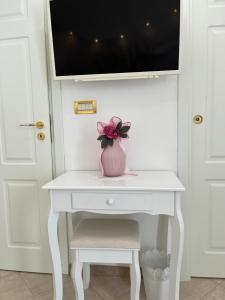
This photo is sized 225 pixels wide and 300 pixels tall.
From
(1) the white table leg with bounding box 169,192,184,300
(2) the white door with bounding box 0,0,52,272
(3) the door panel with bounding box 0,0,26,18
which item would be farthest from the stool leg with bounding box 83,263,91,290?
Answer: (3) the door panel with bounding box 0,0,26,18

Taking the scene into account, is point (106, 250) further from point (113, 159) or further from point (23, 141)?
point (23, 141)

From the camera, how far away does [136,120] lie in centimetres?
177

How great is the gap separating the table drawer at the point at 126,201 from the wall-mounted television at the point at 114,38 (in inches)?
29.0

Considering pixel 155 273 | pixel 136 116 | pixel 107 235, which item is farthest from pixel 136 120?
pixel 155 273

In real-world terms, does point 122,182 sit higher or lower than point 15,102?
lower

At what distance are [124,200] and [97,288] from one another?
2.68ft

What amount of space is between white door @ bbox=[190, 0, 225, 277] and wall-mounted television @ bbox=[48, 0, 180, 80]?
10.2 inches

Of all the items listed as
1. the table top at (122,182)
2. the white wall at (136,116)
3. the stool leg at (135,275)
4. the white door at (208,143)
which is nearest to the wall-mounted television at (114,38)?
the white wall at (136,116)

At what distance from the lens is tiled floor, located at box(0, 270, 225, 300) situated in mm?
1693

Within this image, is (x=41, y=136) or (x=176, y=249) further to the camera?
(x=41, y=136)

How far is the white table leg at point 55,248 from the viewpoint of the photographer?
1.44 metres

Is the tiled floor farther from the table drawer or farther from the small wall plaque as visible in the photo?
the small wall plaque

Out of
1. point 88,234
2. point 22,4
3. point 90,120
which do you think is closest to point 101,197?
point 88,234

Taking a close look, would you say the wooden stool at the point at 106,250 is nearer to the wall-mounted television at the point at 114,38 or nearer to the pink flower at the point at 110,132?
the pink flower at the point at 110,132
